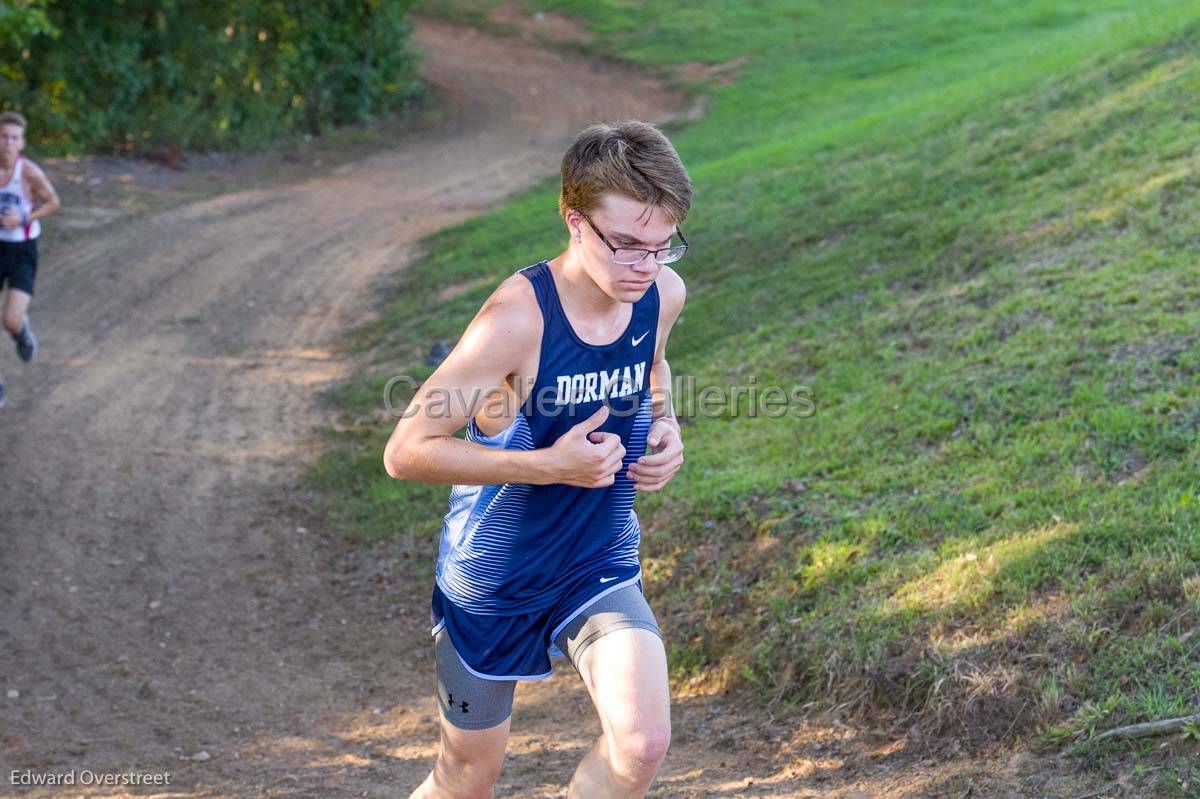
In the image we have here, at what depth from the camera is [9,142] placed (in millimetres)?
8867

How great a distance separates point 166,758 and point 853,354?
4.44 meters

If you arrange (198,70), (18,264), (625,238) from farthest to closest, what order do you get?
(198,70) → (18,264) → (625,238)

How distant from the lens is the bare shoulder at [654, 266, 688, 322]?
11.2 ft

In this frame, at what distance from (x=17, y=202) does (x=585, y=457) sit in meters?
7.45

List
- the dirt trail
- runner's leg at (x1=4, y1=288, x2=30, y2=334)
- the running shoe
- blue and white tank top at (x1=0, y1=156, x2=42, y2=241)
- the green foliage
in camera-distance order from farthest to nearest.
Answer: the green foliage < the running shoe < runner's leg at (x1=4, y1=288, x2=30, y2=334) < blue and white tank top at (x1=0, y1=156, x2=42, y2=241) < the dirt trail

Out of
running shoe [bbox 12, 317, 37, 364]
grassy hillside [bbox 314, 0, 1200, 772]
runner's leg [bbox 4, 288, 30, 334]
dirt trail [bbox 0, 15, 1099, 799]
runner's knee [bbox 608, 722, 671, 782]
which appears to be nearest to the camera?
runner's knee [bbox 608, 722, 671, 782]

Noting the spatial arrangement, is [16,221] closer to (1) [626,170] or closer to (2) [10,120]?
(2) [10,120]

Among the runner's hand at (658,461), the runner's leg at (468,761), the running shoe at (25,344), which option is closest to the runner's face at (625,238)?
the runner's hand at (658,461)

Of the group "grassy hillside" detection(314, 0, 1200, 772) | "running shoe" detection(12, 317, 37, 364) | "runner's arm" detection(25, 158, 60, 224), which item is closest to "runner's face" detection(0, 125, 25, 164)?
"runner's arm" detection(25, 158, 60, 224)

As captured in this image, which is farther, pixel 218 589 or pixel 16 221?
pixel 16 221

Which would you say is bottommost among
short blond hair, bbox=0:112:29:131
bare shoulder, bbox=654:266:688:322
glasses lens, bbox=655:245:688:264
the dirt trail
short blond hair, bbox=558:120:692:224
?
the dirt trail

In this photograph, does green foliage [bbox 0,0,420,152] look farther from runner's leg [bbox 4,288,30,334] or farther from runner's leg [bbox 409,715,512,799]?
runner's leg [bbox 409,715,512,799]

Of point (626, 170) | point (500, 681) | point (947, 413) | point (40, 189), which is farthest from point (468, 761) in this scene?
point (40, 189)

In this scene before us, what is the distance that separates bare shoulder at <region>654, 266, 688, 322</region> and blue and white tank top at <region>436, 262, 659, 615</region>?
0.04m
